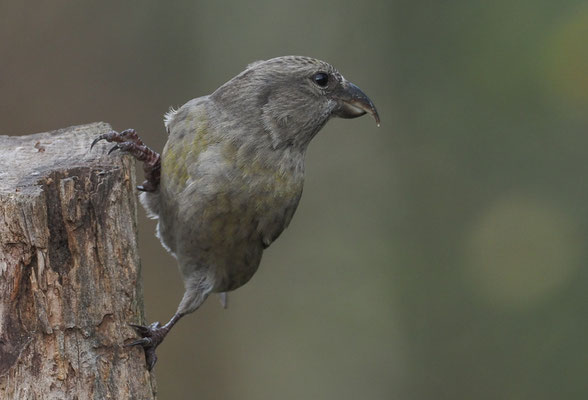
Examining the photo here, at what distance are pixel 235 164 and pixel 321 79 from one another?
675 millimetres

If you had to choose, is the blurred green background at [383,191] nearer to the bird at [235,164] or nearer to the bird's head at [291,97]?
the bird's head at [291,97]

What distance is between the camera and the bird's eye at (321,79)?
3.64 metres

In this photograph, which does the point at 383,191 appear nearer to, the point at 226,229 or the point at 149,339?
the point at 226,229

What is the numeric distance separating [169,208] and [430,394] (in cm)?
400

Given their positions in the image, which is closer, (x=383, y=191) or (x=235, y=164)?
(x=235, y=164)

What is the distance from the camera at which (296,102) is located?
3.58 m

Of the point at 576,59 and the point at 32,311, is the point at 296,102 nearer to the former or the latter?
the point at 32,311

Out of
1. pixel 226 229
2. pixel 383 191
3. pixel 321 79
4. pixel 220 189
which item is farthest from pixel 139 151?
pixel 383 191

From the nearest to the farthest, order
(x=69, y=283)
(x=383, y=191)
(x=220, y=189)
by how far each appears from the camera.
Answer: (x=69, y=283)
(x=220, y=189)
(x=383, y=191)

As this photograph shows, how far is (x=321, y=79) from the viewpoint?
365 cm

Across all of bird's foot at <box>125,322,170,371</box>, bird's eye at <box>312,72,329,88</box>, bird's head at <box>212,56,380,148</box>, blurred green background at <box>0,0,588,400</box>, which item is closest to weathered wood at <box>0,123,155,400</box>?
bird's foot at <box>125,322,170,371</box>

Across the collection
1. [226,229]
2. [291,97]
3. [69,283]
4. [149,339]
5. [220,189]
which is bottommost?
[149,339]

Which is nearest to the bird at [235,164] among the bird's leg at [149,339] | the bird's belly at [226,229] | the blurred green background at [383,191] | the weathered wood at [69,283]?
the bird's belly at [226,229]

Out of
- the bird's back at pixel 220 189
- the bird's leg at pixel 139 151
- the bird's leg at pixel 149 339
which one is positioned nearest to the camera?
the bird's leg at pixel 149 339
